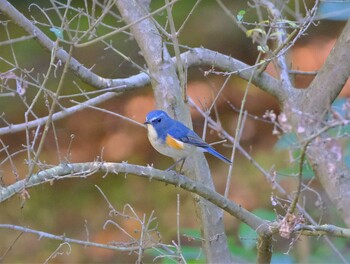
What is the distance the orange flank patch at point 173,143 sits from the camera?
3.83 meters

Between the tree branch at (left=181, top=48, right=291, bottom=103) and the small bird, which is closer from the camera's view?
the small bird

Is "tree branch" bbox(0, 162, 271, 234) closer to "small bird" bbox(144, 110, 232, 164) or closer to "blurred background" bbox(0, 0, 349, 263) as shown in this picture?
"small bird" bbox(144, 110, 232, 164)

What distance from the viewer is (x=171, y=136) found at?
12.6 feet

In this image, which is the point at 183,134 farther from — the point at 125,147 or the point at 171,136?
the point at 125,147

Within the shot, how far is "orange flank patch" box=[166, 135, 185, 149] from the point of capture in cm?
383

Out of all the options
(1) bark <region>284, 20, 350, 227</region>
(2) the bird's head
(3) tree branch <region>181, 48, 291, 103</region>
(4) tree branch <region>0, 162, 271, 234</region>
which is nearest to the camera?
(4) tree branch <region>0, 162, 271, 234</region>

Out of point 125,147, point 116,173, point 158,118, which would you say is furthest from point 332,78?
point 125,147

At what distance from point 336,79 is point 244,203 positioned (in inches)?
140

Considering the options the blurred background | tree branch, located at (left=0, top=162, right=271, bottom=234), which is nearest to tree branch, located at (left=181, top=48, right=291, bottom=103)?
tree branch, located at (left=0, top=162, right=271, bottom=234)

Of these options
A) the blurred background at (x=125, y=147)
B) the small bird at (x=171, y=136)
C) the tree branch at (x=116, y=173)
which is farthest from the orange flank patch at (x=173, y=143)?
the blurred background at (x=125, y=147)

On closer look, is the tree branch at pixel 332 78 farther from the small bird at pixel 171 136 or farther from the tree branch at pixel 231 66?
the small bird at pixel 171 136

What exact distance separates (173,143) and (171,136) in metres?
0.04

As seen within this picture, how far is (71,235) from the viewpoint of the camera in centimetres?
726

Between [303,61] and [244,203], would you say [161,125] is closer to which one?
[244,203]
